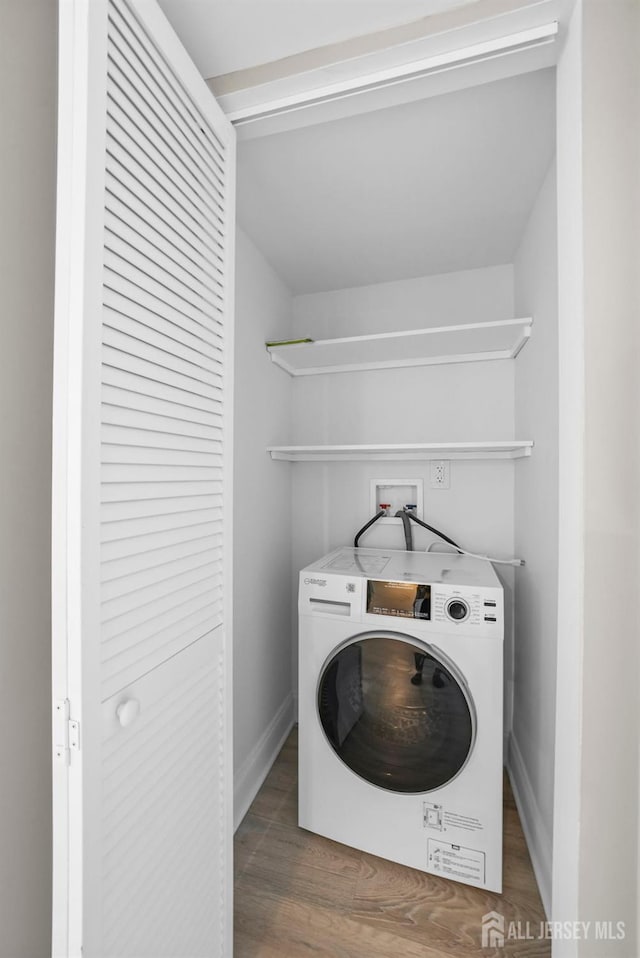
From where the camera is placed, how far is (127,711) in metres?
0.78

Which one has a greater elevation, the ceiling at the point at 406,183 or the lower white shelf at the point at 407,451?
the ceiling at the point at 406,183

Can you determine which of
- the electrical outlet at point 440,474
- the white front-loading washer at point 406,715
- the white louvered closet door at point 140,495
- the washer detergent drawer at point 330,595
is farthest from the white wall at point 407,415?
the white louvered closet door at point 140,495

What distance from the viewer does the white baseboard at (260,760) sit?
70.6 inches

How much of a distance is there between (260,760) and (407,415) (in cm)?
178

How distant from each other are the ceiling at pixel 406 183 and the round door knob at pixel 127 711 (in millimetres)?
1589

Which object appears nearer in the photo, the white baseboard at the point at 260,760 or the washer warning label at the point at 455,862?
the washer warning label at the point at 455,862

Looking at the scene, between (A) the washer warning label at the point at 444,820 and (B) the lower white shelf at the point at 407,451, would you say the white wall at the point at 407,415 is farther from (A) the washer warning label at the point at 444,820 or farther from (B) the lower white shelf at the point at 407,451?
(A) the washer warning label at the point at 444,820

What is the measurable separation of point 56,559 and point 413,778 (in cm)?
143

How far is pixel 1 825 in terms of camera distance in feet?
2.53

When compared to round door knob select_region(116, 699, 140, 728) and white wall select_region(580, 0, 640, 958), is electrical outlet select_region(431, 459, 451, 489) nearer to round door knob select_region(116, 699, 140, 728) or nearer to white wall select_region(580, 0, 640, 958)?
white wall select_region(580, 0, 640, 958)

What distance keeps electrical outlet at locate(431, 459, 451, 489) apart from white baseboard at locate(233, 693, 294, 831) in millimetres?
1404

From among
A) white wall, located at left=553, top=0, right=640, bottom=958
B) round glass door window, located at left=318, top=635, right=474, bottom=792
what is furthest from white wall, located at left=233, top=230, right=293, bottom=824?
white wall, located at left=553, top=0, right=640, bottom=958

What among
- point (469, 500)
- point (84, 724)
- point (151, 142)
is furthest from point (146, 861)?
point (469, 500)

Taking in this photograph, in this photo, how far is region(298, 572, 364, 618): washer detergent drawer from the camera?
1.61 meters
